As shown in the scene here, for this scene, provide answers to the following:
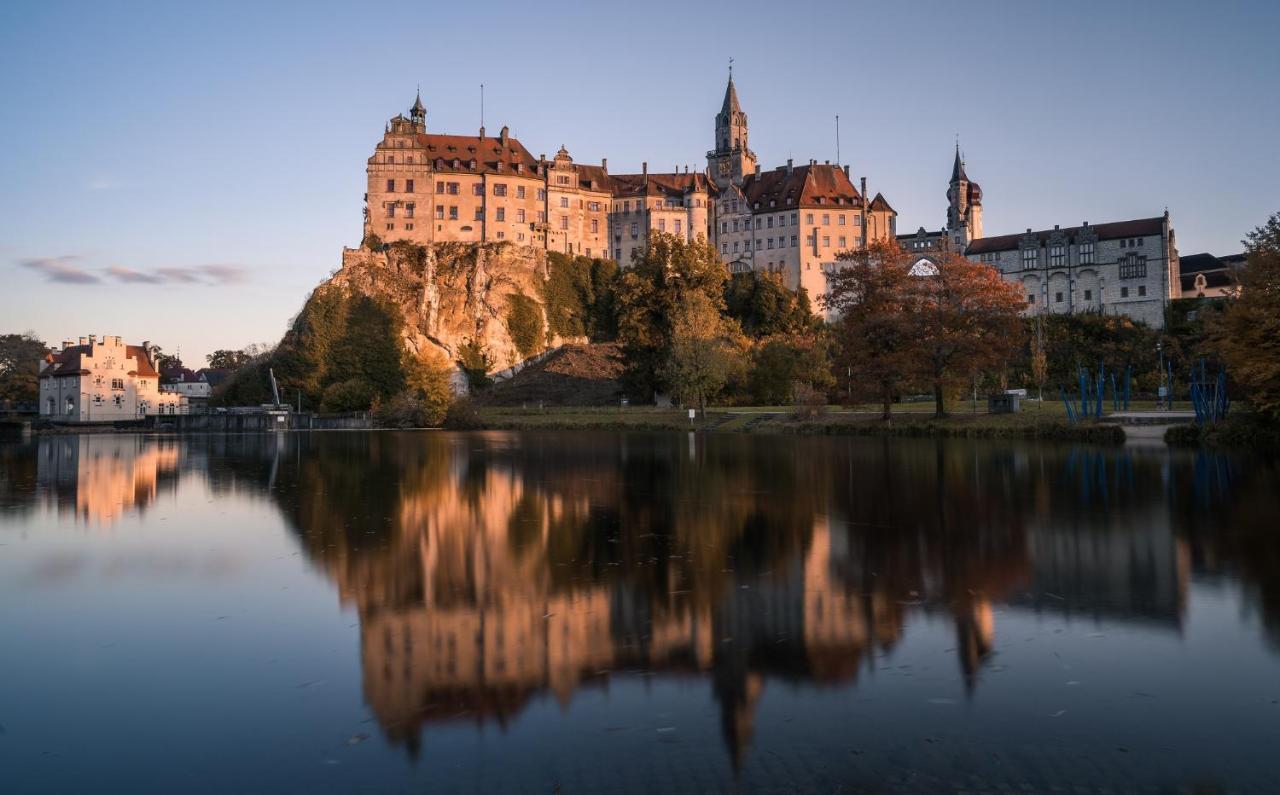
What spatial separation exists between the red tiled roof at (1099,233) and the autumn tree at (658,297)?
44.7 meters

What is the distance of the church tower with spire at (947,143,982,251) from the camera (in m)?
96.3

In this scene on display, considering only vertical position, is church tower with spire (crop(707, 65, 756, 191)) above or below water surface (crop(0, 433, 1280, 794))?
above

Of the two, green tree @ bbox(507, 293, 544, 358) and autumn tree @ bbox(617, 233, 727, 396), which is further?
green tree @ bbox(507, 293, 544, 358)

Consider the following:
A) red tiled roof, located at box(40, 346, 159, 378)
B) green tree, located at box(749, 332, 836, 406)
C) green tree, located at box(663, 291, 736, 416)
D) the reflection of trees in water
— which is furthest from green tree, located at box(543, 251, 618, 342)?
the reflection of trees in water

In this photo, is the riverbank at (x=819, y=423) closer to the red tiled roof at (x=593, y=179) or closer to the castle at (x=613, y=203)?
the castle at (x=613, y=203)

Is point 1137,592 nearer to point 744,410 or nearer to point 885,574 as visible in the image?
point 885,574

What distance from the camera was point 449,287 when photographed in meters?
82.1

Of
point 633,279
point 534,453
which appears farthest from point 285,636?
point 633,279

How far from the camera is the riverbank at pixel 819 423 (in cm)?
3441

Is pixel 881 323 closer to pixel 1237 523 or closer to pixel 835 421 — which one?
pixel 835 421

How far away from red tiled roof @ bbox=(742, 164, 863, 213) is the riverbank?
41.3 metres

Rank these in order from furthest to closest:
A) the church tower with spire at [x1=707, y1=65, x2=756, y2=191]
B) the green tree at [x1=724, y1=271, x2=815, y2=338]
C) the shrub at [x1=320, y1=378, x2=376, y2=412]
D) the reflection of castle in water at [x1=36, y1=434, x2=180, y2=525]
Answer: the church tower with spire at [x1=707, y1=65, x2=756, y2=191], the green tree at [x1=724, y1=271, x2=815, y2=338], the shrub at [x1=320, y1=378, x2=376, y2=412], the reflection of castle in water at [x1=36, y1=434, x2=180, y2=525]

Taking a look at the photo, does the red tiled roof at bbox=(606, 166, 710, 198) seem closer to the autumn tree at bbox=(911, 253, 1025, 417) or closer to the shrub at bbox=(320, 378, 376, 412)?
the shrub at bbox=(320, 378, 376, 412)

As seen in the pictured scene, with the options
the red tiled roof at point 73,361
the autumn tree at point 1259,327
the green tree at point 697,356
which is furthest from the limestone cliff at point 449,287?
the autumn tree at point 1259,327
